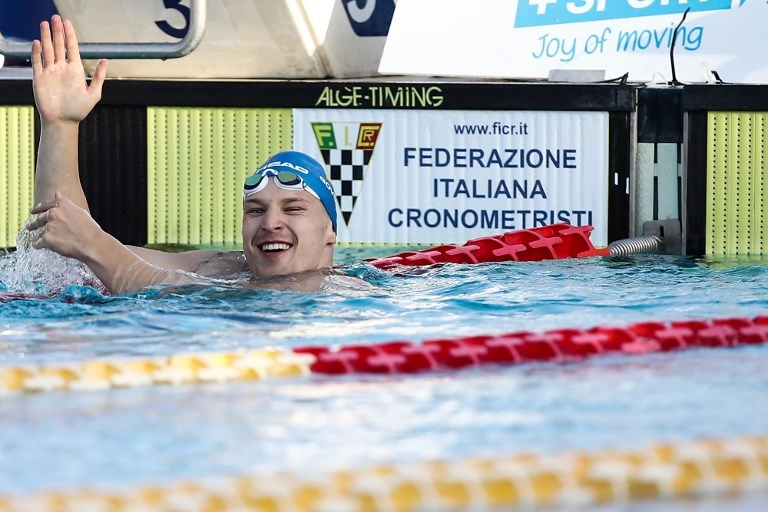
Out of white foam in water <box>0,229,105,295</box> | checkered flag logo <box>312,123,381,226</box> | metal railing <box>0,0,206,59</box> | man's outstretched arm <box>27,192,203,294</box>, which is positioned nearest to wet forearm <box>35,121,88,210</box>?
man's outstretched arm <box>27,192,203,294</box>

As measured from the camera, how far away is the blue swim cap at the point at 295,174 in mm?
3920

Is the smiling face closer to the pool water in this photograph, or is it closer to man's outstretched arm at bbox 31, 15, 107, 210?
the pool water

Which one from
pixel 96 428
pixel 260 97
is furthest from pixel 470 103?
pixel 96 428

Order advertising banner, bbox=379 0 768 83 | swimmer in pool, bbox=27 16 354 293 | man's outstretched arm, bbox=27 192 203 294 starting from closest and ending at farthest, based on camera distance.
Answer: man's outstretched arm, bbox=27 192 203 294
swimmer in pool, bbox=27 16 354 293
advertising banner, bbox=379 0 768 83

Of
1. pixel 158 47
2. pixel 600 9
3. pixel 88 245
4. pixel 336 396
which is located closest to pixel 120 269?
pixel 88 245

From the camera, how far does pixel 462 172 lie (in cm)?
639

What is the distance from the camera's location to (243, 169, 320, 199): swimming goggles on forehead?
3914mm

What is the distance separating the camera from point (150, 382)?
2.54 metres

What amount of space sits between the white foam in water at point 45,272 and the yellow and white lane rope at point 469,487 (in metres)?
2.58

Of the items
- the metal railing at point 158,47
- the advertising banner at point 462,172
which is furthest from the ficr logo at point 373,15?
the metal railing at point 158,47

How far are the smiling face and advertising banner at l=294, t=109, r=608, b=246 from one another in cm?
251

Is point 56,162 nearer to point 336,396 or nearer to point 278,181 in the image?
point 278,181

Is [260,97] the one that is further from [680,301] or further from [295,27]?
[680,301]

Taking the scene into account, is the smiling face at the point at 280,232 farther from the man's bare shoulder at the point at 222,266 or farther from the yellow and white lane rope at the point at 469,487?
the yellow and white lane rope at the point at 469,487
